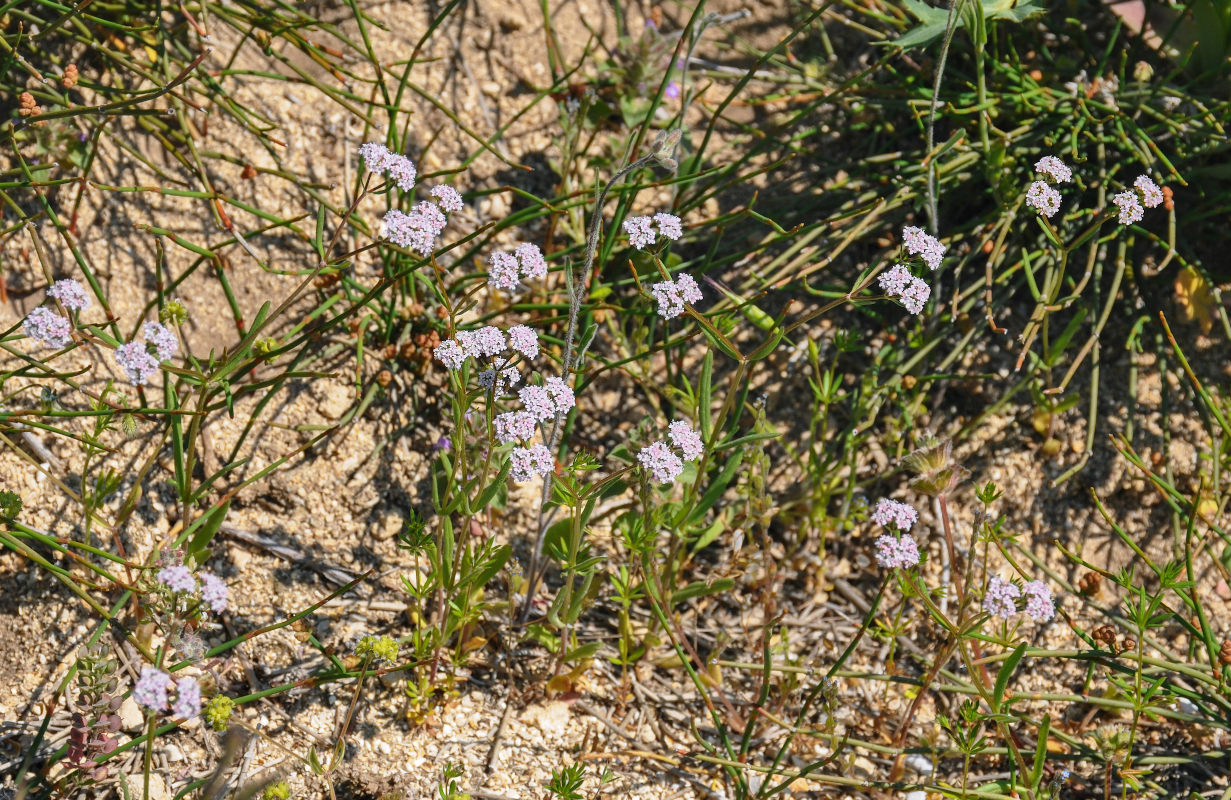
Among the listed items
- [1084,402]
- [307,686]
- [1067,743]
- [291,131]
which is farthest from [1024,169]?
[307,686]

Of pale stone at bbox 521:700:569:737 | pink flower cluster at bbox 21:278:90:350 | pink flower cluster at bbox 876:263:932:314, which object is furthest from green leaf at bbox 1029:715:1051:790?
pink flower cluster at bbox 21:278:90:350

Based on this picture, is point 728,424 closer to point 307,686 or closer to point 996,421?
point 996,421

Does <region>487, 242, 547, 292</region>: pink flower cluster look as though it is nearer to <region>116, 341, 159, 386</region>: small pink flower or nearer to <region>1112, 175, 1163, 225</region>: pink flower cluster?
<region>116, 341, 159, 386</region>: small pink flower

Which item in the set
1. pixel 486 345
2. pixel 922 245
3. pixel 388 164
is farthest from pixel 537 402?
pixel 922 245

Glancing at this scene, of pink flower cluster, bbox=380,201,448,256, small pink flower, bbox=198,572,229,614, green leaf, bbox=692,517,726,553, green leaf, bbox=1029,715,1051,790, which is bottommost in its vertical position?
small pink flower, bbox=198,572,229,614

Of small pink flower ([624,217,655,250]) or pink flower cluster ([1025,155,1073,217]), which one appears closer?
small pink flower ([624,217,655,250])

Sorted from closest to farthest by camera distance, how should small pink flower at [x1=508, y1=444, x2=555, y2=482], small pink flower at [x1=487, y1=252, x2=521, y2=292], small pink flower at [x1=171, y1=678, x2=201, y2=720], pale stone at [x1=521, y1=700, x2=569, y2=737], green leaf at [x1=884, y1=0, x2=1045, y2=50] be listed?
1. small pink flower at [x1=171, y1=678, x2=201, y2=720]
2. small pink flower at [x1=508, y1=444, x2=555, y2=482]
3. small pink flower at [x1=487, y1=252, x2=521, y2=292]
4. pale stone at [x1=521, y1=700, x2=569, y2=737]
5. green leaf at [x1=884, y1=0, x2=1045, y2=50]

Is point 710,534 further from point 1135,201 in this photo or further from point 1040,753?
point 1135,201

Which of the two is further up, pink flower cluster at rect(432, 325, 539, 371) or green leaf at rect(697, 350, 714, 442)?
green leaf at rect(697, 350, 714, 442)

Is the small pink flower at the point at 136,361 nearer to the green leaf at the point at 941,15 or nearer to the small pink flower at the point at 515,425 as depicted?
the small pink flower at the point at 515,425
